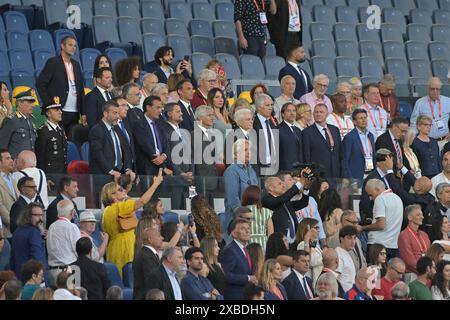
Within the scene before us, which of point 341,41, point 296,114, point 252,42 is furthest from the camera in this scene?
point 341,41

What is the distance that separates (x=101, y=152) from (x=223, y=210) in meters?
1.33

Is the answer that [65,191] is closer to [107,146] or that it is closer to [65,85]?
[107,146]

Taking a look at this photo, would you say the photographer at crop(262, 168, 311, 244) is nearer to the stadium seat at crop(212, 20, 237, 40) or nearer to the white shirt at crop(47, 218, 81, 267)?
the white shirt at crop(47, 218, 81, 267)

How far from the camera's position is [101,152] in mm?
15984

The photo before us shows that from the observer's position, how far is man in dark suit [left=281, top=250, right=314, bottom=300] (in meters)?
14.6

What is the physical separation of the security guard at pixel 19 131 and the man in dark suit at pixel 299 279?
305 centimetres

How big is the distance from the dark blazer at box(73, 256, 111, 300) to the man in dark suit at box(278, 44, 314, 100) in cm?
574

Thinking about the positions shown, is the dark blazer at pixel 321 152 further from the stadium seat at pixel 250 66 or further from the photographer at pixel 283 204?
the stadium seat at pixel 250 66

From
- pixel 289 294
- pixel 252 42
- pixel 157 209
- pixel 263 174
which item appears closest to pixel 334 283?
pixel 289 294

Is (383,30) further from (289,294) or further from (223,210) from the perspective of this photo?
(289,294)

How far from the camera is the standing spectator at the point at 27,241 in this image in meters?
14.0

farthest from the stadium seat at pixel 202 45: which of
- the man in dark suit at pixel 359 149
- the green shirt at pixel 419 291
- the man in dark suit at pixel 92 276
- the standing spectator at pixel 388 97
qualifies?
the man in dark suit at pixel 92 276

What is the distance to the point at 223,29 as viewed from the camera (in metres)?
21.3

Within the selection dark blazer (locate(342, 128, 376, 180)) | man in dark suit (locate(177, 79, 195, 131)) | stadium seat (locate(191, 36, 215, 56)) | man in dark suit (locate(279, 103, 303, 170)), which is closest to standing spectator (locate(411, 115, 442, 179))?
dark blazer (locate(342, 128, 376, 180))
